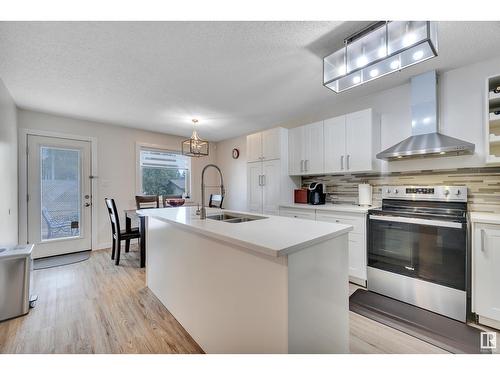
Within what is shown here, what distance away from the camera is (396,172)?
8.76 ft

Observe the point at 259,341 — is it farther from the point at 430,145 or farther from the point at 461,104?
the point at 461,104

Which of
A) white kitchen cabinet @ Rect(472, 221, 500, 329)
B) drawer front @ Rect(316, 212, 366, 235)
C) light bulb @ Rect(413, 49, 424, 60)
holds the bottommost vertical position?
white kitchen cabinet @ Rect(472, 221, 500, 329)

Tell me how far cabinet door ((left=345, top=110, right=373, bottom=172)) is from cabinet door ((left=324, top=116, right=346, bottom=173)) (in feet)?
0.22

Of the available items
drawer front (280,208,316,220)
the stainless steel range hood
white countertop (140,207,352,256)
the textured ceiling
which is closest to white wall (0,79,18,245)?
the textured ceiling

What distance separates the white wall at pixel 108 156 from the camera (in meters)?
3.61

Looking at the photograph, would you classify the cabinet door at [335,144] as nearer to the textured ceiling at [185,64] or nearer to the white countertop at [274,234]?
the textured ceiling at [185,64]

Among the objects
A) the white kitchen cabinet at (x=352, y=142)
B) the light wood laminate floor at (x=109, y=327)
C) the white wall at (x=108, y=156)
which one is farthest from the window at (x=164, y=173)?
the white kitchen cabinet at (x=352, y=142)

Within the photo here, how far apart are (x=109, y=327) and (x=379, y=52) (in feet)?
9.82

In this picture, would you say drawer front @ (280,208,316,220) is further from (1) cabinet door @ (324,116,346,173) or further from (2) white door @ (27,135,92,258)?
(2) white door @ (27,135,92,258)

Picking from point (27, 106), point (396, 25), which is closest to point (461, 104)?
point (396, 25)

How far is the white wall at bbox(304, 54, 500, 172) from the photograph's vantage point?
213cm

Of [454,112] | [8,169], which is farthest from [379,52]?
[8,169]
